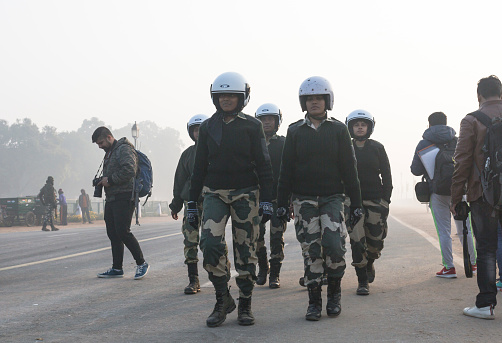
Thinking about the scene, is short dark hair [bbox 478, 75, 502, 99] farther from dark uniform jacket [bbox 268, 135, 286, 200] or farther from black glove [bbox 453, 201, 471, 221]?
dark uniform jacket [bbox 268, 135, 286, 200]

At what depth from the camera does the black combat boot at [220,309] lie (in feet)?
17.2

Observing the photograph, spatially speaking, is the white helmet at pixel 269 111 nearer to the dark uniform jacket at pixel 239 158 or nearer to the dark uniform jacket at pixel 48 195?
the dark uniform jacket at pixel 239 158

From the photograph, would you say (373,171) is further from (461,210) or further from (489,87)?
(489,87)

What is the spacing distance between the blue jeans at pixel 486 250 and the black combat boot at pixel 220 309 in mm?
2092

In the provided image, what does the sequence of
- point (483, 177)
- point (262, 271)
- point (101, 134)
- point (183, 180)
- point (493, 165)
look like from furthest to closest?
1. point (101, 134)
2. point (262, 271)
3. point (183, 180)
4. point (483, 177)
5. point (493, 165)

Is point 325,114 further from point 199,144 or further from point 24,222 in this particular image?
point 24,222

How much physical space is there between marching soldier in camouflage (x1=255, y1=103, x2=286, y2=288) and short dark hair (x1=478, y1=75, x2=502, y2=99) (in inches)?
104

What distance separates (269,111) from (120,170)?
81.7 inches

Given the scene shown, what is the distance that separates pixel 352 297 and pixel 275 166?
1993 millimetres

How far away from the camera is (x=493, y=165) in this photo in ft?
17.1

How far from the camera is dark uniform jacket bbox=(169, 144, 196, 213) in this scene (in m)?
7.43

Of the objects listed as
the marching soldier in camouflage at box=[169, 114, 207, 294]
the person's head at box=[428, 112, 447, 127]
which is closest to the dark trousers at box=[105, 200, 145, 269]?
the marching soldier in camouflage at box=[169, 114, 207, 294]

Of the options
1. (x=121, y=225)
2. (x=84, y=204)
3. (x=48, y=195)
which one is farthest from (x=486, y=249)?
(x=84, y=204)

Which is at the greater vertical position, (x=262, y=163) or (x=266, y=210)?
(x=262, y=163)
